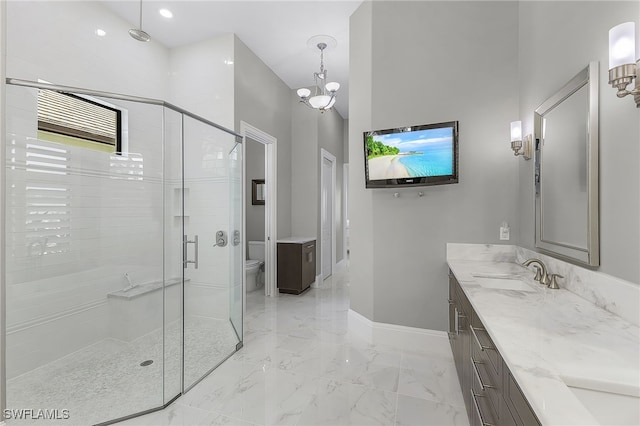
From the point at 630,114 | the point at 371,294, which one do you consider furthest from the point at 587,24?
the point at 371,294

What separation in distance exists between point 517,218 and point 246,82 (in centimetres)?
328

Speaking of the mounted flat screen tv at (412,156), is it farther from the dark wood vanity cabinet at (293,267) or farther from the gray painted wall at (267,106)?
the dark wood vanity cabinet at (293,267)

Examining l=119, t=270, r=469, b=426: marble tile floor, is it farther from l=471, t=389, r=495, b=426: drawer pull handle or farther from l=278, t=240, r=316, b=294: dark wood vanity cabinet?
l=278, t=240, r=316, b=294: dark wood vanity cabinet

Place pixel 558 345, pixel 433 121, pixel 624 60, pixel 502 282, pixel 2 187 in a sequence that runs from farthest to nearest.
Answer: pixel 433 121 → pixel 502 282 → pixel 2 187 → pixel 624 60 → pixel 558 345

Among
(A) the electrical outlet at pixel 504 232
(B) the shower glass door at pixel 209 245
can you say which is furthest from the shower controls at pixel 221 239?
(A) the electrical outlet at pixel 504 232

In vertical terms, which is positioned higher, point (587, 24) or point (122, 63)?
point (122, 63)

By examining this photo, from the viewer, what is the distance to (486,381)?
3.88 ft

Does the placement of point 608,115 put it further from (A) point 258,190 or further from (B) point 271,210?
(A) point 258,190

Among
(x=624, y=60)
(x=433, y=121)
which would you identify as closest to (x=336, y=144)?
(x=433, y=121)

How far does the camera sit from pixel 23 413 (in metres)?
1.75

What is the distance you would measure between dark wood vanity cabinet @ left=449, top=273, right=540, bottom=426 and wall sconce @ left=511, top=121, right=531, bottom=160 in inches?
48.4

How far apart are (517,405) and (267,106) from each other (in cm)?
408

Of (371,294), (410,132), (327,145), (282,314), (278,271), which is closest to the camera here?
(410,132)

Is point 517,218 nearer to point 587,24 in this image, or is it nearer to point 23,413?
point 587,24
